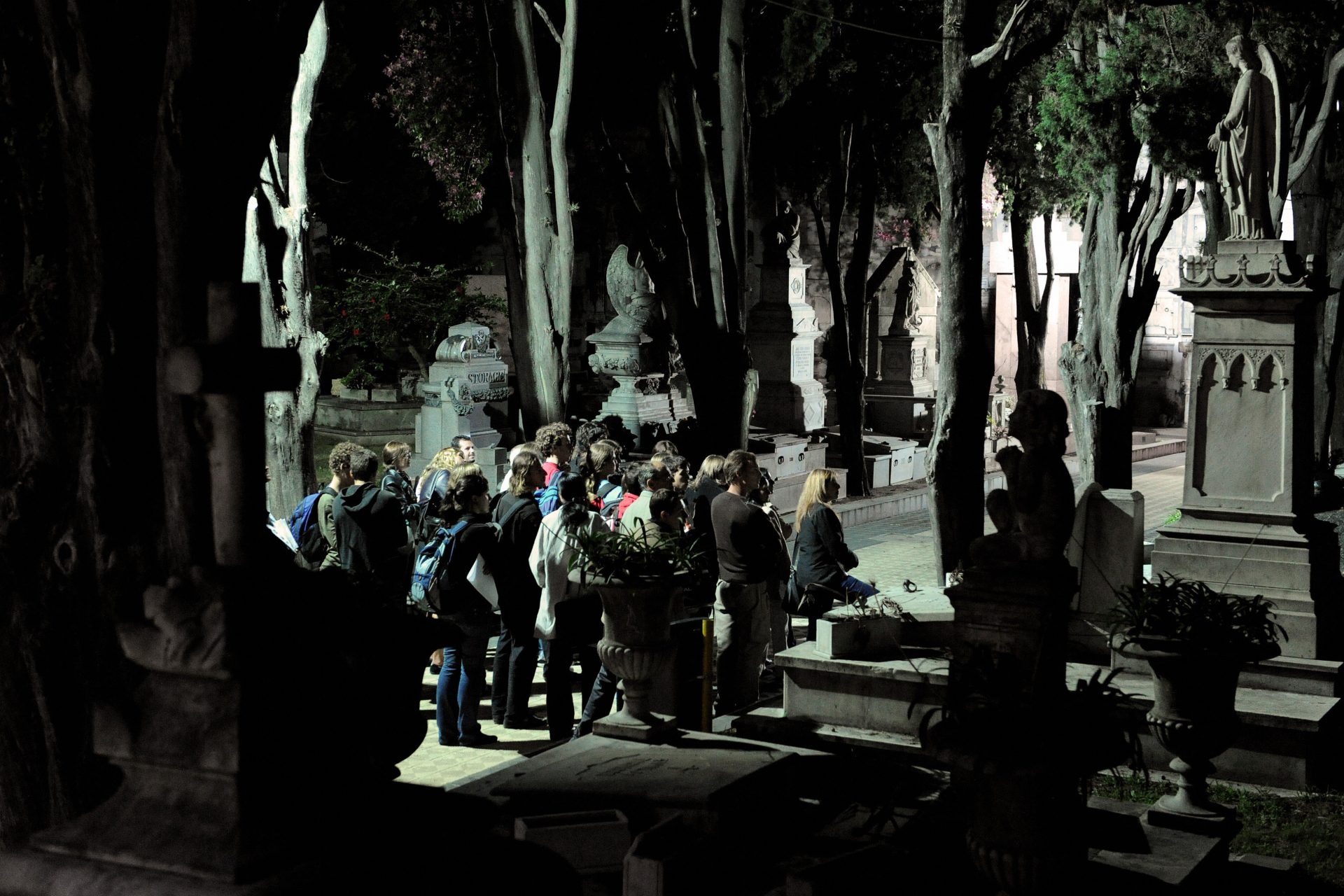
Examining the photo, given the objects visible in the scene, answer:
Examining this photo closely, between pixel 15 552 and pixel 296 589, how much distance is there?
2.25 metres

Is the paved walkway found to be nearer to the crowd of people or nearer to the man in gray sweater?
the crowd of people

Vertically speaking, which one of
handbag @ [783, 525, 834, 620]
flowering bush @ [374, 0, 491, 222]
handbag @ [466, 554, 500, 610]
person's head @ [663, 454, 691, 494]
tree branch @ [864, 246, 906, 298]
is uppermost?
flowering bush @ [374, 0, 491, 222]

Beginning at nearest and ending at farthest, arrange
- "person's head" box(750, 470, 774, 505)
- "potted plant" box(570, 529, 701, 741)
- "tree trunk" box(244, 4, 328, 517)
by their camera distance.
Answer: "potted plant" box(570, 529, 701, 741), "person's head" box(750, 470, 774, 505), "tree trunk" box(244, 4, 328, 517)

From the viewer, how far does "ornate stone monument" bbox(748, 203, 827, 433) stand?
84.1ft

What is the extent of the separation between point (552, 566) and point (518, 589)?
0.37m

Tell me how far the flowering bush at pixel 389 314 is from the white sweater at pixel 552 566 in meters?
15.9

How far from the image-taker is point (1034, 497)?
7176 millimetres

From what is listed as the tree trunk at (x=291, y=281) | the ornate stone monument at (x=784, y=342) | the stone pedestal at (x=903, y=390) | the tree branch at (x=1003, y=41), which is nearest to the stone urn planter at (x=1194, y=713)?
the tree branch at (x=1003, y=41)

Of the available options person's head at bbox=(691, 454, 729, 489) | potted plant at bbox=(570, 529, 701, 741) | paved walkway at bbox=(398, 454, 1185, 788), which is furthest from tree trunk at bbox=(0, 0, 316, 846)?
person's head at bbox=(691, 454, 729, 489)

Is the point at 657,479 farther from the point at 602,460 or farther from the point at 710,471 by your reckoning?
the point at 602,460

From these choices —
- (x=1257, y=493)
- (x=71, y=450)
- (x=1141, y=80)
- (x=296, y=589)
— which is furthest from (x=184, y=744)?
(x=1141, y=80)

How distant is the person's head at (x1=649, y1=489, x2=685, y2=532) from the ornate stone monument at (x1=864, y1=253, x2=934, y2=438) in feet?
68.9

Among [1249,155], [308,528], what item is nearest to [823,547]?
[308,528]

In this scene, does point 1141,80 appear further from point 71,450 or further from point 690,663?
point 71,450
